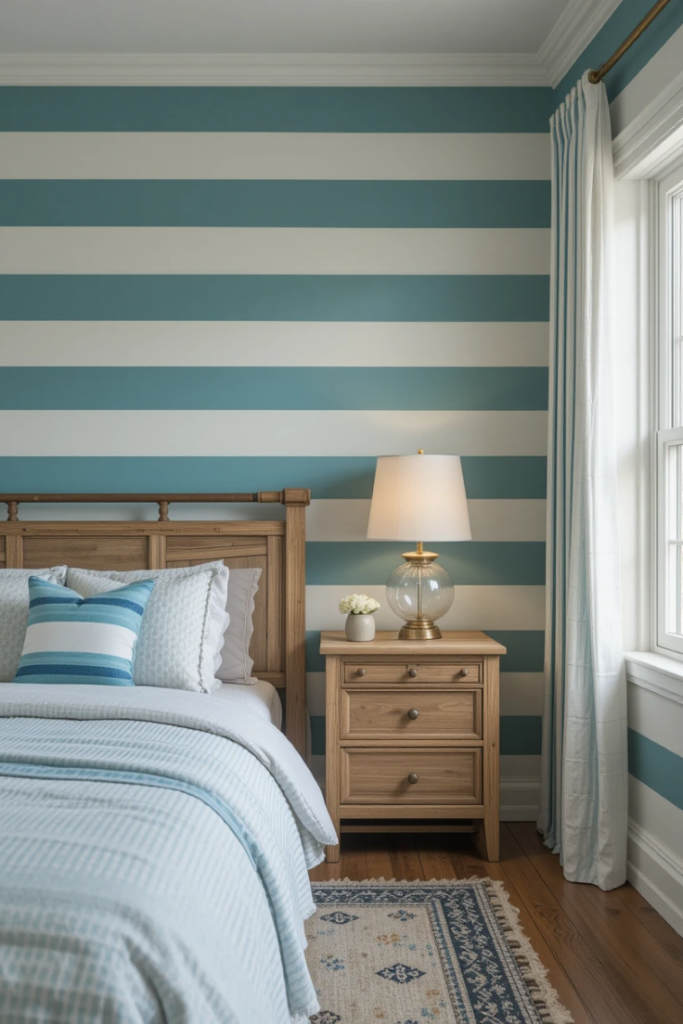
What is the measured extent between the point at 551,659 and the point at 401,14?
233cm

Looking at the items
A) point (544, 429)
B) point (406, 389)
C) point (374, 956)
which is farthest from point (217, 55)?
point (374, 956)

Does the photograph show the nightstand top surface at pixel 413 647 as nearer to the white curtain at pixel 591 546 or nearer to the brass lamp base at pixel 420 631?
the brass lamp base at pixel 420 631

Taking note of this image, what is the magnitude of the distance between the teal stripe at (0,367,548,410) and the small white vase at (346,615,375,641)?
0.84 metres

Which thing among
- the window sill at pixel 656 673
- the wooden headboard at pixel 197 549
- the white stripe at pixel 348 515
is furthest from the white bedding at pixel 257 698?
the window sill at pixel 656 673

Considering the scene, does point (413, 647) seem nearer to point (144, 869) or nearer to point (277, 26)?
point (144, 869)

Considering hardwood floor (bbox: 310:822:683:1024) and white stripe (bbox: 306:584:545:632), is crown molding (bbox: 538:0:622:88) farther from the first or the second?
hardwood floor (bbox: 310:822:683:1024)

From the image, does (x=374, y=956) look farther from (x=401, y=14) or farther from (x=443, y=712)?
(x=401, y=14)

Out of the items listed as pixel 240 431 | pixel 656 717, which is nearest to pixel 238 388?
pixel 240 431

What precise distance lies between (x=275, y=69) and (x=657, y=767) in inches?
111

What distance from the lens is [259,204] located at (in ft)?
10.4

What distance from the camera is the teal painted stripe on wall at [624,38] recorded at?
7.36 ft

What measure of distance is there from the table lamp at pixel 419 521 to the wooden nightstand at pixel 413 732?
7.5 inches

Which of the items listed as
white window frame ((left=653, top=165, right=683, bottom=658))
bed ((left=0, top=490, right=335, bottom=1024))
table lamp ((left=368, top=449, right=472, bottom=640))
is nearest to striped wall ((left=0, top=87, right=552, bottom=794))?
table lamp ((left=368, top=449, right=472, bottom=640))

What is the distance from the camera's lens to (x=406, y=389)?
10.4ft
